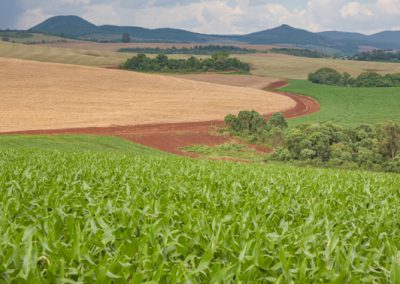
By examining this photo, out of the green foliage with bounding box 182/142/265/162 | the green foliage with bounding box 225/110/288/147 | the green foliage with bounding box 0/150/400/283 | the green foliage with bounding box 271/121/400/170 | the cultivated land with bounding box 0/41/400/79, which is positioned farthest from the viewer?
the cultivated land with bounding box 0/41/400/79

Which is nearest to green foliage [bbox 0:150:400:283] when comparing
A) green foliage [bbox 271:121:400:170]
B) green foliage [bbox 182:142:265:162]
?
green foliage [bbox 271:121:400:170]

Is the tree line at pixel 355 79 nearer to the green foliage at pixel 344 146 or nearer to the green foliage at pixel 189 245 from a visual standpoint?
the green foliage at pixel 344 146

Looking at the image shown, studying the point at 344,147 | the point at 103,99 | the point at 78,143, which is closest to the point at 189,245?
the point at 344,147

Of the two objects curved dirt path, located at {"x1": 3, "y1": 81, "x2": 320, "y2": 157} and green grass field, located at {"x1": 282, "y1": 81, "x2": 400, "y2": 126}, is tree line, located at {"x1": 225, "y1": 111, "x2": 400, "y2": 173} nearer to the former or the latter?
curved dirt path, located at {"x1": 3, "y1": 81, "x2": 320, "y2": 157}

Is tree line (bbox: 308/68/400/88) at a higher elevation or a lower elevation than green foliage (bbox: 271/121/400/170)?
higher

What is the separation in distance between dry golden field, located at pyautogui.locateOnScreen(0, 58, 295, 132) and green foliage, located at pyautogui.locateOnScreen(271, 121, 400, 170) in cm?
2202

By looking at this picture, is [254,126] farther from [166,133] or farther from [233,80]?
[233,80]

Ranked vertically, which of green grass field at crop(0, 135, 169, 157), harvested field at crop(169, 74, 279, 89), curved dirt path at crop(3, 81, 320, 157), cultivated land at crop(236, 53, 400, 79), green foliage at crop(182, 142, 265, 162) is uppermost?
cultivated land at crop(236, 53, 400, 79)

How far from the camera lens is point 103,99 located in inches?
2958

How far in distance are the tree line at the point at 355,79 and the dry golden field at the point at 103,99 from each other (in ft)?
114

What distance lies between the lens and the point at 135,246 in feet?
14.5

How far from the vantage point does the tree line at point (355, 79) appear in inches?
4503

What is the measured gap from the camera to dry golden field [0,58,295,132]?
196 ft

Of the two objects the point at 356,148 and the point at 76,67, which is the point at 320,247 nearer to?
the point at 356,148
